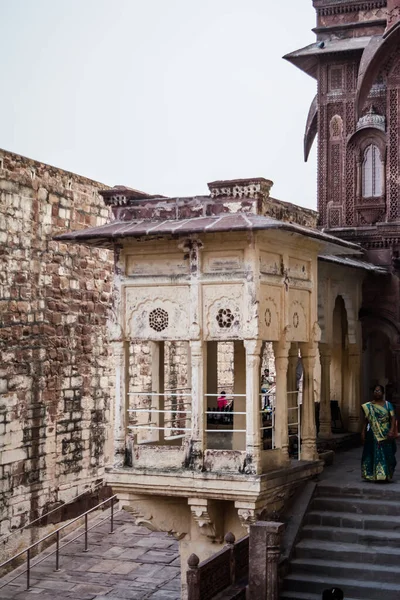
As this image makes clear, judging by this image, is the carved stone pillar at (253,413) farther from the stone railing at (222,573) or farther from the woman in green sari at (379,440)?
the woman in green sari at (379,440)

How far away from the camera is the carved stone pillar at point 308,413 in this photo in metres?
13.1

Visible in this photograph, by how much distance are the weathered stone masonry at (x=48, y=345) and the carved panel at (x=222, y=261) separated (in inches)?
181

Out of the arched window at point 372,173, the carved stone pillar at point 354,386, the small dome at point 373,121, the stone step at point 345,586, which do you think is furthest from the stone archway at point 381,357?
the stone step at point 345,586

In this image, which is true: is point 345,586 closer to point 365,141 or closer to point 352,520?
point 352,520

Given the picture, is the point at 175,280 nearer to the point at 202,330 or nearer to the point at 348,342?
the point at 202,330

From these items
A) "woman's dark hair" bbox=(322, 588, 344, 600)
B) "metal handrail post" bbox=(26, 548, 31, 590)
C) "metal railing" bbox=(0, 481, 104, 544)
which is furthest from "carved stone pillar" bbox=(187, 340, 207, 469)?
"metal railing" bbox=(0, 481, 104, 544)

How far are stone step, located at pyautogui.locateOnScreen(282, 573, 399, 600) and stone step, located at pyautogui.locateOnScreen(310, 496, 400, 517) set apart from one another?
1316 mm

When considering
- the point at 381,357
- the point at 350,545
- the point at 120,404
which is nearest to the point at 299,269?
the point at 120,404

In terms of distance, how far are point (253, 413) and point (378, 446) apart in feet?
7.26

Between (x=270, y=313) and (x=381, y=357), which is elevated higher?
(x=270, y=313)

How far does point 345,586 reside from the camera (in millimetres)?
10727

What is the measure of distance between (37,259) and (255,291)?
5823mm

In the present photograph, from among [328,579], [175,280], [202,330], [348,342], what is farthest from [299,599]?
[348,342]

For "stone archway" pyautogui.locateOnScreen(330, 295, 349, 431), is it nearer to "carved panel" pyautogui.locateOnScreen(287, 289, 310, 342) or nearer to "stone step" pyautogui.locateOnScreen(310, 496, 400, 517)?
"carved panel" pyautogui.locateOnScreen(287, 289, 310, 342)
